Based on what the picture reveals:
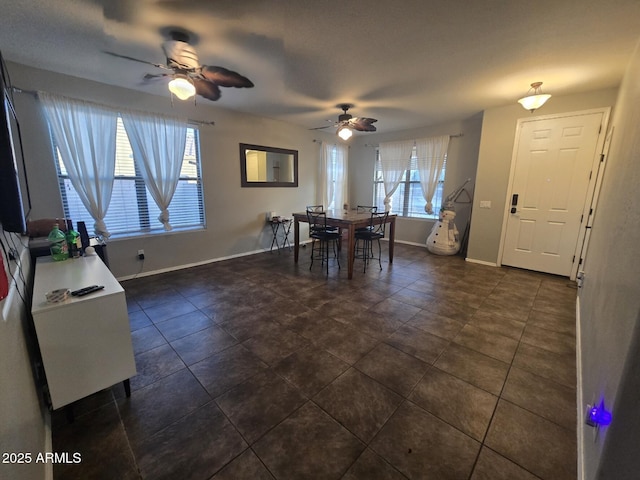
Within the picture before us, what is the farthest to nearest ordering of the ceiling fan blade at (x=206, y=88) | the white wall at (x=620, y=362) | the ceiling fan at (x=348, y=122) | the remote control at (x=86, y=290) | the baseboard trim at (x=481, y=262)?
the baseboard trim at (x=481, y=262), the ceiling fan at (x=348, y=122), the ceiling fan blade at (x=206, y=88), the remote control at (x=86, y=290), the white wall at (x=620, y=362)

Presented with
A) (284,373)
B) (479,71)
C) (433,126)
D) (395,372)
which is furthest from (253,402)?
(433,126)

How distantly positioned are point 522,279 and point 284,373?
3.64 m

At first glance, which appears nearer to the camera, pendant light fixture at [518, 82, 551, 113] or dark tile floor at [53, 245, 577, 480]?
dark tile floor at [53, 245, 577, 480]

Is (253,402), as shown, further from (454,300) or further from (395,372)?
(454,300)

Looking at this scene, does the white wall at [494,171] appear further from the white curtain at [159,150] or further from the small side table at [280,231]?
the white curtain at [159,150]

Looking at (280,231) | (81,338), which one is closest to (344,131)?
(280,231)

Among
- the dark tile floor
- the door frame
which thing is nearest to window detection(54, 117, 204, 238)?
the dark tile floor

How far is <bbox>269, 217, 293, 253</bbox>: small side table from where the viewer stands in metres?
5.10

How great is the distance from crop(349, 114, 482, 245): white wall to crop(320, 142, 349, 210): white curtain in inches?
10.8

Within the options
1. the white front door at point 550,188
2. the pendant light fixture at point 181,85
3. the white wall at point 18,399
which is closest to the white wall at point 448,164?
the white front door at point 550,188

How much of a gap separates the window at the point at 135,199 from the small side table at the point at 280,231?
136 centimetres

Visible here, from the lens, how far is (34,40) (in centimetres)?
220

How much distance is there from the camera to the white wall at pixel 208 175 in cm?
282

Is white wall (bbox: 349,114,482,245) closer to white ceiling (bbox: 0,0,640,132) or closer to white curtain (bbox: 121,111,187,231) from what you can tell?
white ceiling (bbox: 0,0,640,132)
